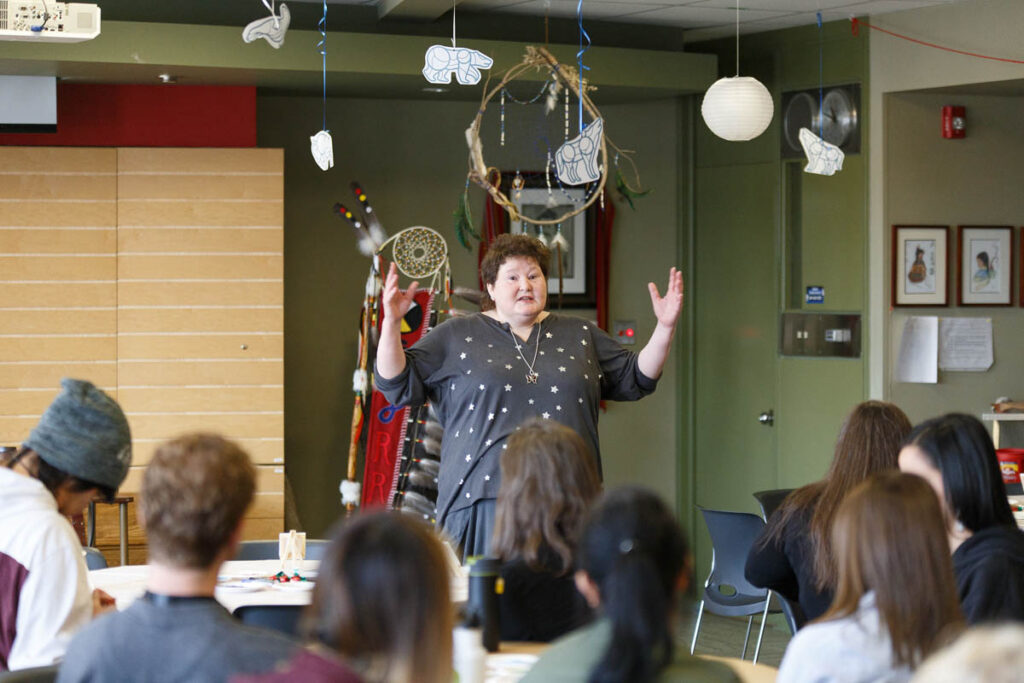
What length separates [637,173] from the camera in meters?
7.24

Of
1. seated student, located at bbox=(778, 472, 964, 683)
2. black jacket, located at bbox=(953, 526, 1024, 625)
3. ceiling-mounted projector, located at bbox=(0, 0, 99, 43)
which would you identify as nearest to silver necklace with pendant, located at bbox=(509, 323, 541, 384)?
black jacket, located at bbox=(953, 526, 1024, 625)

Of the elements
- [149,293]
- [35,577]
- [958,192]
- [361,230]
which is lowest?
[35,577]

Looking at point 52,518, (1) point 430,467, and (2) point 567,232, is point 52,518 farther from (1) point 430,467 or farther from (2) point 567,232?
(2) point 567,232

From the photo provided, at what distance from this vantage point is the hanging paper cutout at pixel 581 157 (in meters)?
5.51

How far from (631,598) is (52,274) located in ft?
15.7

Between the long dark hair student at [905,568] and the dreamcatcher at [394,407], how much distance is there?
4100 millimetres

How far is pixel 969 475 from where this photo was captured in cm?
276

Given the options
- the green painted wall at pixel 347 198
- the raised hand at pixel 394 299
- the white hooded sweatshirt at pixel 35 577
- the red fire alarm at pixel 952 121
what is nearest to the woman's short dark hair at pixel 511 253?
the raised hand at pixel 394 299

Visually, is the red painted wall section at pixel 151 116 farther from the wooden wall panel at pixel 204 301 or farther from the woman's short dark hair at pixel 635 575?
the woman's short dark hair at pixel 635 575

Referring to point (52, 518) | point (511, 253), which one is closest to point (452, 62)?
point (511, 253)

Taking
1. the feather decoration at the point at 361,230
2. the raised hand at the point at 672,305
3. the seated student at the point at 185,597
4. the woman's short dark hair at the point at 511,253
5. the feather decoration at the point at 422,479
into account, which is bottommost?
the feather decoration at the point at 422,479

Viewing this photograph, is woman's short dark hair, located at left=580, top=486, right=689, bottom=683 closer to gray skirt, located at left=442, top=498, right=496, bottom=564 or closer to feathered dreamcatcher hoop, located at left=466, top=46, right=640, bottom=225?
gray skirt, located at left=442, top=498, right=496, bottom=564

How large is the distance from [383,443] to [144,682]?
4625 millimetres

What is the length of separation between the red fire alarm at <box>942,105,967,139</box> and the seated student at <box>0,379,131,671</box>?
5.01 metres
